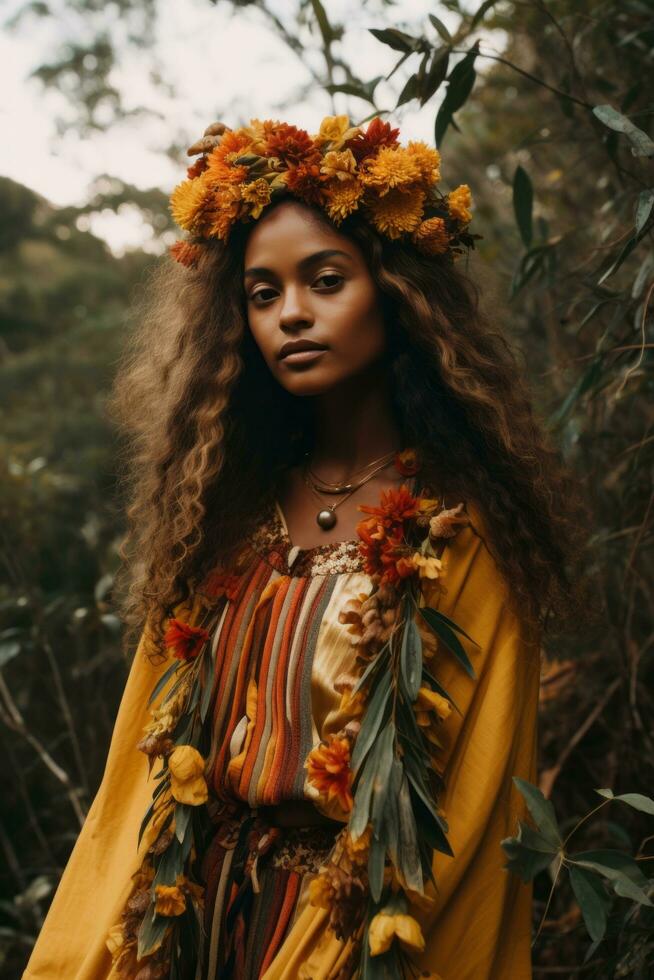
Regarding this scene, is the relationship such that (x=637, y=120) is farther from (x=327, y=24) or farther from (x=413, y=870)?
(x=413, y=870)

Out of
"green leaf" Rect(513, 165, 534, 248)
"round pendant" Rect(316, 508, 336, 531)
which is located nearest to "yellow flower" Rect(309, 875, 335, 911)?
"round pendant" Rect(316, 508, 336, 531)

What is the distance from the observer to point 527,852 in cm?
110

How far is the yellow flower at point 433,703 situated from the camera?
3.90 feet

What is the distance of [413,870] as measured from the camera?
107cm

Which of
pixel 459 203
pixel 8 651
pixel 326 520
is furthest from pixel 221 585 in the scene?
pixel 8 651

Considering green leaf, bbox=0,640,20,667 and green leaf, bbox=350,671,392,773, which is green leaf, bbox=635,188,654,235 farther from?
green leaf, bbox=0,640,20,667

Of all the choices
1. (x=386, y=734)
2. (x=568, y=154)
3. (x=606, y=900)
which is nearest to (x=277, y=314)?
(x=386, y=734)

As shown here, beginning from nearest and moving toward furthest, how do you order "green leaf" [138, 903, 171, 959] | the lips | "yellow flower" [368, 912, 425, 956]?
"yellow flower" [368, 912, 425, 956]
"green leaf" [138, 903, 171, 959]
the lips

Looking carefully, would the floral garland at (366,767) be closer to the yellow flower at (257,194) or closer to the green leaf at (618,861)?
the green leaf at (618,861)

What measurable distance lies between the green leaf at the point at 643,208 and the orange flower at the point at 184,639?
91 centimetres

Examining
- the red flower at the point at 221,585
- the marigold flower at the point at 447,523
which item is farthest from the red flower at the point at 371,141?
the red flower at the point at 221,585

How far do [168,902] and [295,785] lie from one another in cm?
25

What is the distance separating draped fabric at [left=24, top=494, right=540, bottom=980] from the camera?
120 centimetres

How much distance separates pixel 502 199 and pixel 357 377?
10.0ft
